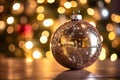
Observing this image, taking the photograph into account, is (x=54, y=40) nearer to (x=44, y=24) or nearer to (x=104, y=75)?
(x=104, y=75)

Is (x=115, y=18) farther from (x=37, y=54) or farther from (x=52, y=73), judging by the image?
(x=52, y=73)

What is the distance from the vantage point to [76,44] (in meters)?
0.90

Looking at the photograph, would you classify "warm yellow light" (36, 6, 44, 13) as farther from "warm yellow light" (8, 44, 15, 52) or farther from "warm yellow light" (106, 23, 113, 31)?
"warm yellow light" (106, 23, 113, 31)

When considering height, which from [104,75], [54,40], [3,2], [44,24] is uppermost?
[3,2]

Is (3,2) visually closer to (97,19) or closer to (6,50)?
(6,50)

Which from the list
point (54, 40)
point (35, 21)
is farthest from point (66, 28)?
point (35, 21)

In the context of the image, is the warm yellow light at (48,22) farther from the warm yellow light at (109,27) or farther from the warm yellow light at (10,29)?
the warm yellow light at (109,27)

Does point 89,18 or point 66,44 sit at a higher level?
point 89,18

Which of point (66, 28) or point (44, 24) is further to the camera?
point (44, 24)

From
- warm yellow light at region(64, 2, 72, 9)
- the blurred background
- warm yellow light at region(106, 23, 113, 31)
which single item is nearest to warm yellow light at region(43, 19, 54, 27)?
the blurred background

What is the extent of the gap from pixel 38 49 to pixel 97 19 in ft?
1.04

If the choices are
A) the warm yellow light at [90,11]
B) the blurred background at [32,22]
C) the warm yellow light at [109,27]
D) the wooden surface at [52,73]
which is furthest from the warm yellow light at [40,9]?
the wooden surface at [52,73]

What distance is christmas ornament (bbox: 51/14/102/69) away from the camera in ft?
2.94

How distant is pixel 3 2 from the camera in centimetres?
176
